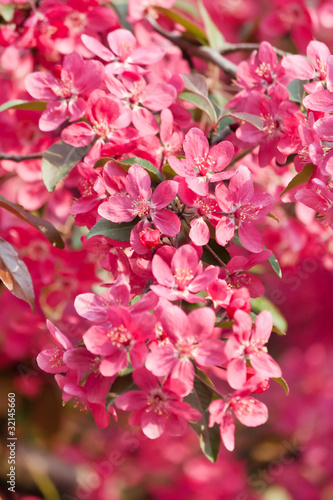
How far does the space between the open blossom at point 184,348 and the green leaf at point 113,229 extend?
0.17m

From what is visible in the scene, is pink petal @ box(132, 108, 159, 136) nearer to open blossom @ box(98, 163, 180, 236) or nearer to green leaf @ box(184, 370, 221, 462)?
open blossom @ box(98, 163, 180, 236)

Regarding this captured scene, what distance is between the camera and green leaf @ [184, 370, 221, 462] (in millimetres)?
857

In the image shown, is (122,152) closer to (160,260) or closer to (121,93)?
(121,93)

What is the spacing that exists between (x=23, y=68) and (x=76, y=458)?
1470mm

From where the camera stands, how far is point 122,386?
84 cm

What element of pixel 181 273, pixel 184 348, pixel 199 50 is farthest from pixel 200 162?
pixel 199 50

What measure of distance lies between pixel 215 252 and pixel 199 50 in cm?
66

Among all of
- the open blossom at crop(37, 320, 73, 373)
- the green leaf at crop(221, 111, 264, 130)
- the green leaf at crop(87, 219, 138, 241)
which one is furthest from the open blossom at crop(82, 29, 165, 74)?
the open blossom at crop(37, 320, 73, 373)

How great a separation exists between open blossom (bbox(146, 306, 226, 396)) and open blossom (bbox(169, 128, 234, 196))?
0.65 feet

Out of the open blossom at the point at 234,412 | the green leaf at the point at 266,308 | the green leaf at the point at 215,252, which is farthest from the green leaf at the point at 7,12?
the open blossom at the point at 234,412

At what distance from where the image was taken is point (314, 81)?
0.95 meters

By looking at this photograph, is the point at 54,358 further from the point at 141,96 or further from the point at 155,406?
the point at 141,96

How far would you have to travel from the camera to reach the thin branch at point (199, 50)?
1.27m

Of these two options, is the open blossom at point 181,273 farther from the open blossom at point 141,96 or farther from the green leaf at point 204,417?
the open blossom at point 141,96
